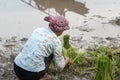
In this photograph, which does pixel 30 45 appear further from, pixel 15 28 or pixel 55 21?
pixel 15 28

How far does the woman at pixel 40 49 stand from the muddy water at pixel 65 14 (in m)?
3.19

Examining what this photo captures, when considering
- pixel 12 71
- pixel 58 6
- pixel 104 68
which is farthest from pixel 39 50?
pixel 58 6

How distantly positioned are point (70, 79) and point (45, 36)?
1.31m

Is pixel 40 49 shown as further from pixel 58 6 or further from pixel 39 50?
pixel 58 6

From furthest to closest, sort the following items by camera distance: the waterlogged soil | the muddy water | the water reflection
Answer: the water reflection
the muddy water
the waterlogged soil

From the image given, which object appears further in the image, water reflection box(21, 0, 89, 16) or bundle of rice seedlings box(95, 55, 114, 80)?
water reflection box(21, 0, 89, 16)

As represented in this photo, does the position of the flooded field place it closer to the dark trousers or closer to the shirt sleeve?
the dark trousers

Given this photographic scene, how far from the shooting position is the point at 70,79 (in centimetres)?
602

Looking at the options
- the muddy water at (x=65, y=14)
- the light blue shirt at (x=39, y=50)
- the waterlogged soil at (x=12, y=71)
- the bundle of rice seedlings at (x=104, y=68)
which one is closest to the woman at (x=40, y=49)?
the light blue shirt at (x=39, y=50)

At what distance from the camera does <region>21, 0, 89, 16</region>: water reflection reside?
10427mm

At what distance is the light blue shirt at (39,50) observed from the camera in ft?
16.4

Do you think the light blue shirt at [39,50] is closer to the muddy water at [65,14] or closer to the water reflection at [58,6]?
the muddy water at [65,14]

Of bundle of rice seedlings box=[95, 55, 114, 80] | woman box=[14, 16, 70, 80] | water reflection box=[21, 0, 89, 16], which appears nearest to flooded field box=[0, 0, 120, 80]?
water reflection box=[21, 0, 89, 16]

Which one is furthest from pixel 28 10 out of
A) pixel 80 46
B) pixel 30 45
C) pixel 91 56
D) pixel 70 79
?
pixel 30 45
